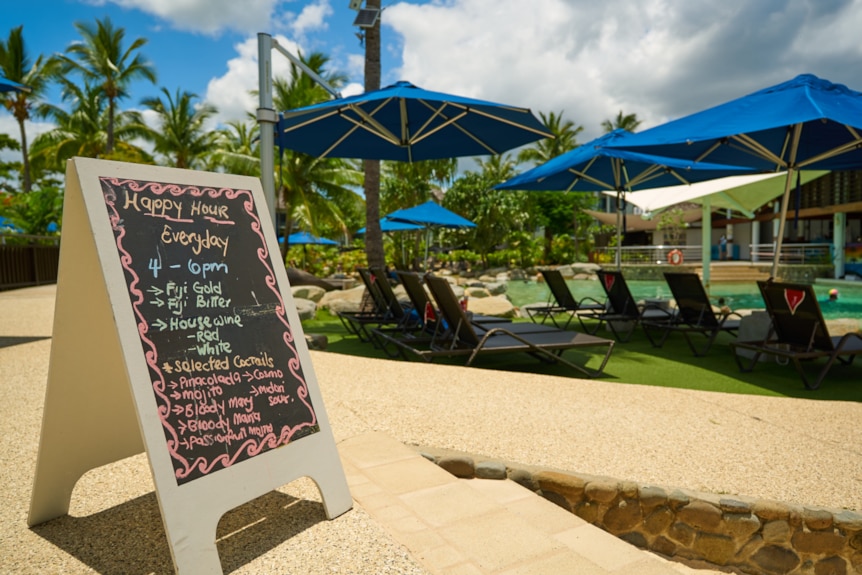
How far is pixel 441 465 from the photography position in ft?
9.96

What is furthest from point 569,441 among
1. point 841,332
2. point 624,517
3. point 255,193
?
point 841,332

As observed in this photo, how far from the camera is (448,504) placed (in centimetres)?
254

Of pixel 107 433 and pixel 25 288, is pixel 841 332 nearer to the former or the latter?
pixel 107 433

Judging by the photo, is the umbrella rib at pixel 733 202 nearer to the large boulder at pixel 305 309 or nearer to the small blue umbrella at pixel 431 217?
the small blue umbrella at pixel 431 217

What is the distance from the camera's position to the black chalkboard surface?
1995 mm

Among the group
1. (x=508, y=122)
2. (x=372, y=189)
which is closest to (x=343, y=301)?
(x=372, y=189)

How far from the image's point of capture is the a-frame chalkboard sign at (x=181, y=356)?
192cm

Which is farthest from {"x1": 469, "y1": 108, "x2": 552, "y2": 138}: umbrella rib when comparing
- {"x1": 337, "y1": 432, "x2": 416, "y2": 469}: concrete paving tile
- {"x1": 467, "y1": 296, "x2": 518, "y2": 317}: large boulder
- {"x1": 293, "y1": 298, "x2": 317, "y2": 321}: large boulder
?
{"x1": 337, "y1": 432, "x2": 416, "y2": 469}: concrete paving tile

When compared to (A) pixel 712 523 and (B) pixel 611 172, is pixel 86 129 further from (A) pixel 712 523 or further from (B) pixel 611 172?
(A) pixel 712 523

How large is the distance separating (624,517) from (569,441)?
644 millimetres

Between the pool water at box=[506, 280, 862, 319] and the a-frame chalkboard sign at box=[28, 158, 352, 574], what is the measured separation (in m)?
10.0

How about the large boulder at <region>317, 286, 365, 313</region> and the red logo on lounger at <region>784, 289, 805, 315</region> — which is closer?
the red logo on lounger at <region>784, 289, 805, 315</region>

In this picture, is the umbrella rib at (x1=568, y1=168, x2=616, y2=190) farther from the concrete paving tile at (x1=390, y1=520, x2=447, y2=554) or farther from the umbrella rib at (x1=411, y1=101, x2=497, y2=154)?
the concrete paving tile at (x1=390, y1=520, x2=447, y2=554)

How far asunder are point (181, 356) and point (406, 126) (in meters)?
6.42
